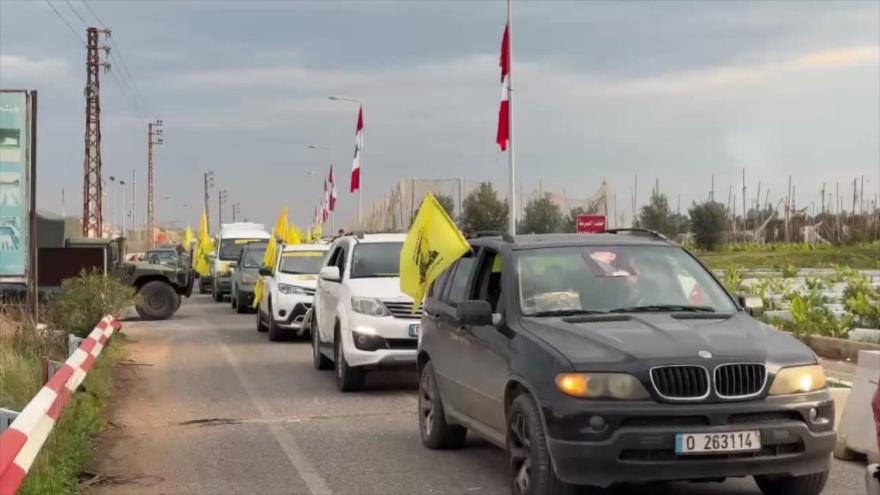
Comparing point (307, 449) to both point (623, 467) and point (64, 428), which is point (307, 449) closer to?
point (64, 428)

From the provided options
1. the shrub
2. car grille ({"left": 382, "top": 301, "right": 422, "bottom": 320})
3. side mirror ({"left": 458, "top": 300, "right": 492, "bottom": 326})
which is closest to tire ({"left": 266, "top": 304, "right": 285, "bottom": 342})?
the shrub

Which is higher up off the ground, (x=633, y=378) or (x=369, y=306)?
(x=633, y=378)

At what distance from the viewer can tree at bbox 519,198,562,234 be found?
50250mm

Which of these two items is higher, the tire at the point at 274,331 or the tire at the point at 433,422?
the tire at the point at 433,422

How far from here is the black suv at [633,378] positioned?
587cm

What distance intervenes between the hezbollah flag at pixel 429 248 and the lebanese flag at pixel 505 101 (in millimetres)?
15164

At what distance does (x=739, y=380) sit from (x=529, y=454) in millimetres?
1314

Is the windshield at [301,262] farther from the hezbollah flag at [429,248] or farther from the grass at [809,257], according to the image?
the grass at [809,257]

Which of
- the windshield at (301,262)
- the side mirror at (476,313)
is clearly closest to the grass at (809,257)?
the windshield at (301,262)

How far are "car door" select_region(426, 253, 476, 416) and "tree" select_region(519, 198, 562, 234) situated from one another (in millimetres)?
41103

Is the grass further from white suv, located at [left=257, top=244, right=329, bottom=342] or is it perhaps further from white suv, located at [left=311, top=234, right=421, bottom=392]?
white suv, located at [left=311, top=234, right=421, bottom=392]

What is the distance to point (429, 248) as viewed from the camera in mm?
9242

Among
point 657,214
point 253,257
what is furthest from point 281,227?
point 657,214

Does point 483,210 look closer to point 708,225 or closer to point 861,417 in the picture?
point 708,225
